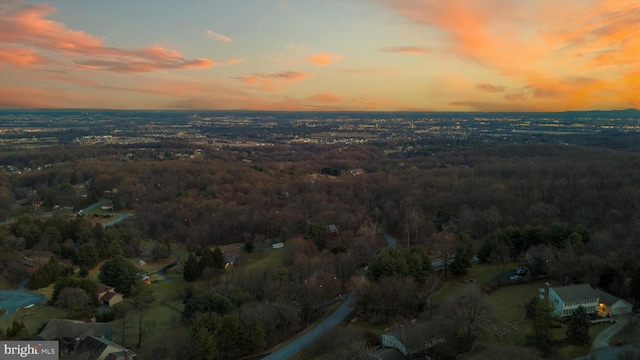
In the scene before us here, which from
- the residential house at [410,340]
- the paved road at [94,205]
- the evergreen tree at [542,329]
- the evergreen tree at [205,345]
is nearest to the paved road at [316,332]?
the evergreen tree at [205,345]

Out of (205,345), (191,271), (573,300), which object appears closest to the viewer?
(205,345)

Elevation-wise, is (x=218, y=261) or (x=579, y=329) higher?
(x=579, y=329)

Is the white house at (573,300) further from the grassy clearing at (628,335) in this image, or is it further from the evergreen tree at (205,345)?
the evergreen tree at (205,345)

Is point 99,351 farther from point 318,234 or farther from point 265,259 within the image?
point 318,234

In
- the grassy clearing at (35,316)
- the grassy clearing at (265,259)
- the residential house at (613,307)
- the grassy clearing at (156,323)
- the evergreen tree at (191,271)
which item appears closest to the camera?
the residential house at (613,307)

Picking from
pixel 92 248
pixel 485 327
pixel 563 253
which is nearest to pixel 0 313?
pixel 92 248

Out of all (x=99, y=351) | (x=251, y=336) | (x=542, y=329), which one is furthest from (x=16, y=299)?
(x=542, y=329)

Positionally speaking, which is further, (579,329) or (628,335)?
(579,329)
